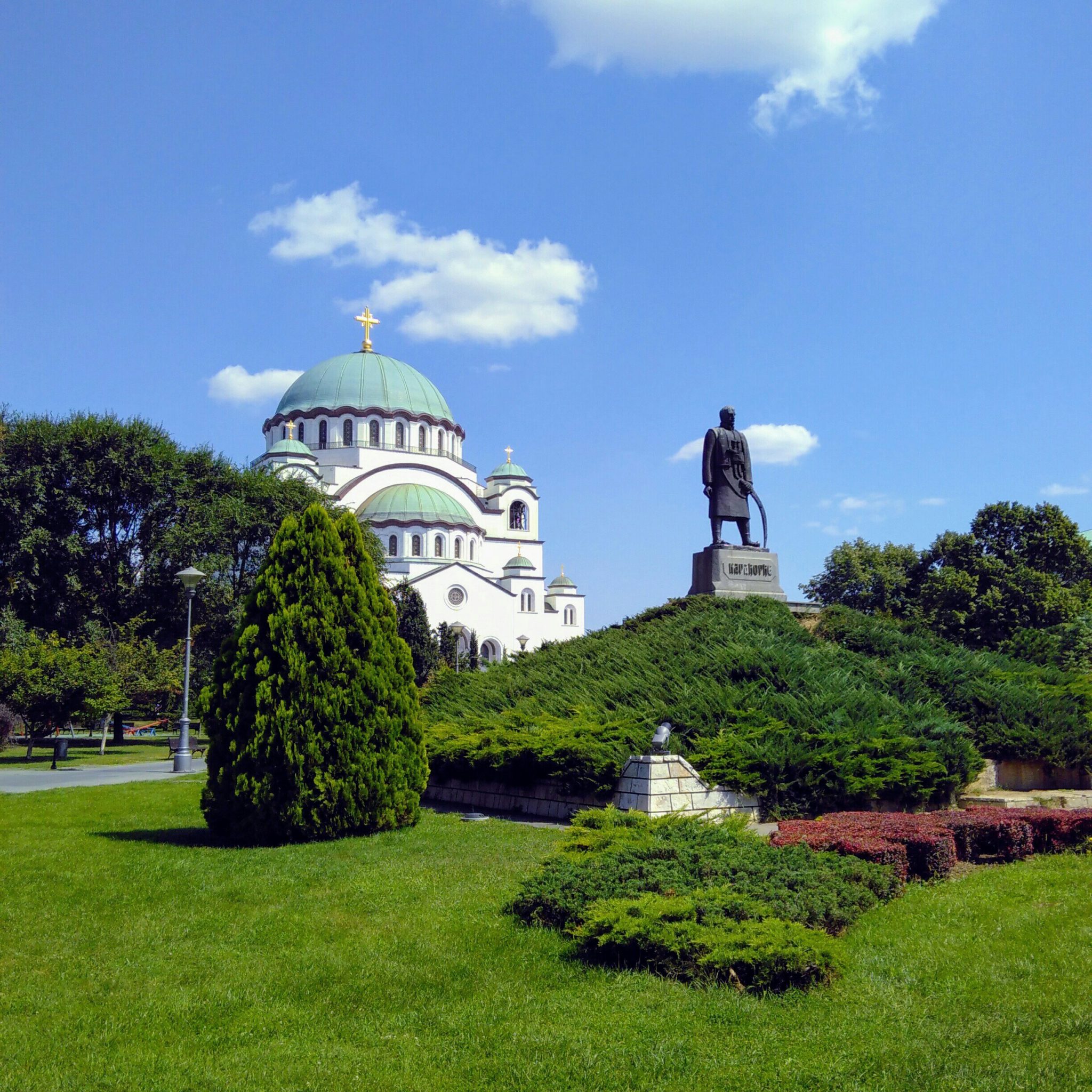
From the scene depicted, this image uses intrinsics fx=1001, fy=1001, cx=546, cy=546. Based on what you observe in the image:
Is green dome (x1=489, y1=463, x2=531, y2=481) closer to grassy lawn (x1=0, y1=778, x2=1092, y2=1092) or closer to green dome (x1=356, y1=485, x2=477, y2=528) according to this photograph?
green dome (x1=356, y1=485, x2=477, y2=528)

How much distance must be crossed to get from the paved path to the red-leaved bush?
11.6 m

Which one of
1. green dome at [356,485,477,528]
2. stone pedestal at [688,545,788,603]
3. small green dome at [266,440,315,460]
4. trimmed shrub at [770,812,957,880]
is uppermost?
small green dome at [266,440,315,460]

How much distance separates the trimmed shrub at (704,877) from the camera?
5414 mm

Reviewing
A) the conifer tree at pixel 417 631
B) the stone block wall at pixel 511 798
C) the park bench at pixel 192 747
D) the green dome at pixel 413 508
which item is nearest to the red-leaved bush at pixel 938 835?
the stone block wall at pixel 511 798

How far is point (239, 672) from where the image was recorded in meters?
8.70

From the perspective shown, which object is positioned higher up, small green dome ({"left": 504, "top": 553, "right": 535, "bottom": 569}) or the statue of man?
small green dome ({"left": 504, "top": 553, "right": 535, "bottom": 569})

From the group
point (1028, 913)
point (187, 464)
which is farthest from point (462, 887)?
point (187, 464)

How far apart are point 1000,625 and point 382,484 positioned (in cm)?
3346

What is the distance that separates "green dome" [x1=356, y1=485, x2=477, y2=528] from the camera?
5038cm

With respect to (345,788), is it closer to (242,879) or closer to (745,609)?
(242,879)

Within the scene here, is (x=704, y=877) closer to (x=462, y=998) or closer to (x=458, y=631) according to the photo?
(x=462, y=998)

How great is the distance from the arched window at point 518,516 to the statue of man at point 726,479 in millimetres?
43513

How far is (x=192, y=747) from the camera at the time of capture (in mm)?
26922

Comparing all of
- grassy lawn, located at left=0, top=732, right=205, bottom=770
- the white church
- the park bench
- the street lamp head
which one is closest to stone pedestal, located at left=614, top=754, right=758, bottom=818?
the park bench
